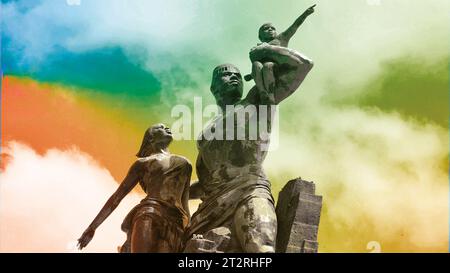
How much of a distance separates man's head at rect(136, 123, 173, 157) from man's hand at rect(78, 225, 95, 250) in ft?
4.67

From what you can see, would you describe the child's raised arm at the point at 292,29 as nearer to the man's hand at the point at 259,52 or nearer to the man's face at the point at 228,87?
the man's hand at the point at 259,52

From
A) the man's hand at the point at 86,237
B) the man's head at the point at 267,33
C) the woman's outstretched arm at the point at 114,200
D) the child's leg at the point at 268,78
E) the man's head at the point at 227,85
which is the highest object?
the man's head at the point at 267,33

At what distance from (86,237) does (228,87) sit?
3.09 m

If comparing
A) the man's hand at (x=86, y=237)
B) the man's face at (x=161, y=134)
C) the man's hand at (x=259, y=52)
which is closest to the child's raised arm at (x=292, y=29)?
the man's hand at (x=259, y=52)

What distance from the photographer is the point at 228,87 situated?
42.9 feet

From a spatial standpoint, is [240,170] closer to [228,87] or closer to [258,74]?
[258,74]

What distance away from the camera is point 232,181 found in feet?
39.2

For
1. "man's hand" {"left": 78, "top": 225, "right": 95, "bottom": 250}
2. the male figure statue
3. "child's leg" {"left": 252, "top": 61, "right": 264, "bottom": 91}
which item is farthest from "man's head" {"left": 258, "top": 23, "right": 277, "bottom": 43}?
"man's hand" {"left": 78, "top": 225, "right": 95, "bottom": 250}

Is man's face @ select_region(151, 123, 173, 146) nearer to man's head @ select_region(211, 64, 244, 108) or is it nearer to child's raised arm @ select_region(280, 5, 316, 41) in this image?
man's head @ select_region(211, 64, 244, 108)

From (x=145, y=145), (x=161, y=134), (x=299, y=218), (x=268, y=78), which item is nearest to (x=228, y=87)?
(x=268, y=78)

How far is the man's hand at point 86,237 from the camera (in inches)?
484
